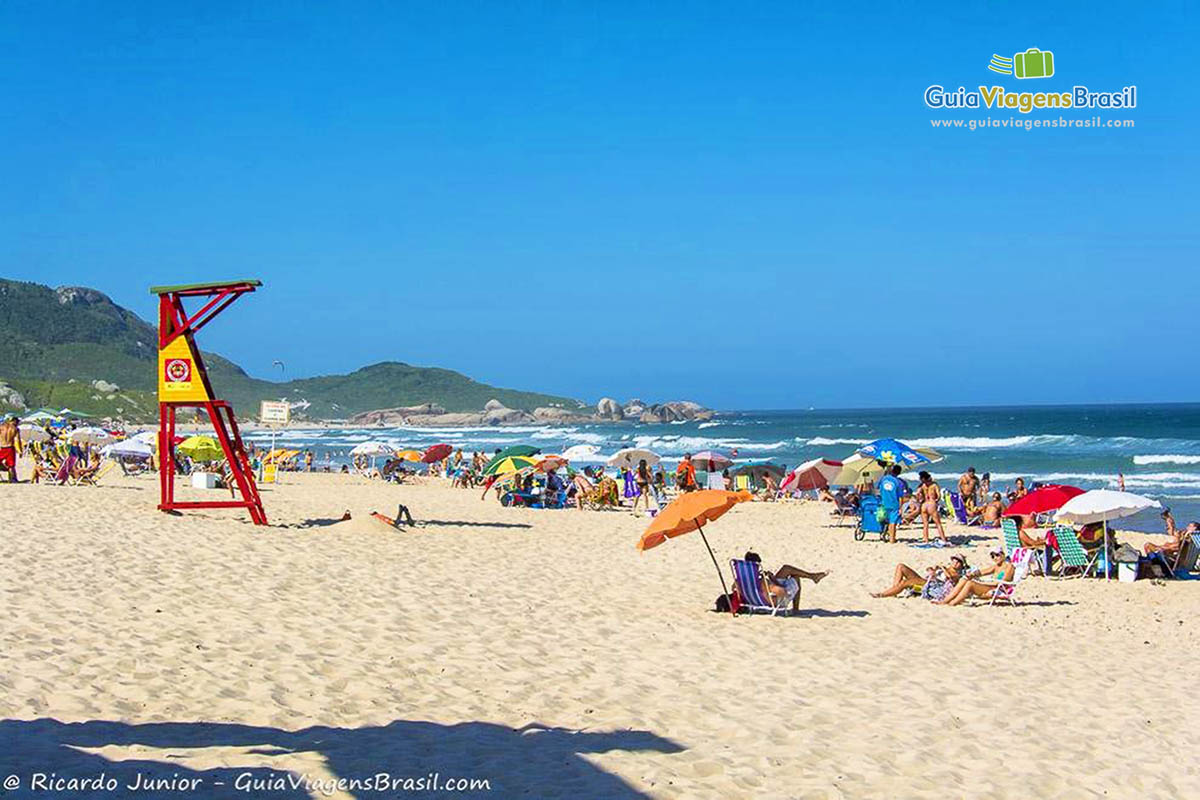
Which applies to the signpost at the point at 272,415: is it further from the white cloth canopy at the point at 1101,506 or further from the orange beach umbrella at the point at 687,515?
the white cloth canopy at the point at 1101,506

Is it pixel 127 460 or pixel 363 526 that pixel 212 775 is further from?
pixel 127 460

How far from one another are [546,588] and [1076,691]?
18.7 feet

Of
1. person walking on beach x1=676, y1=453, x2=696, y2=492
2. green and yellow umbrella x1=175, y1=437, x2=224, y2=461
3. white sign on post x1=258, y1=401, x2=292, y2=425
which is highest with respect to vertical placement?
white sign on post x1=258, y1=401, x2=292, y2=425

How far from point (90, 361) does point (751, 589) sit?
14893 centimetres

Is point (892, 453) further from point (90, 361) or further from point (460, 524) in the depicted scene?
point (90, 361)

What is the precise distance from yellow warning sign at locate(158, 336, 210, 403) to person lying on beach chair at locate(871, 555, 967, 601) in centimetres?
1018

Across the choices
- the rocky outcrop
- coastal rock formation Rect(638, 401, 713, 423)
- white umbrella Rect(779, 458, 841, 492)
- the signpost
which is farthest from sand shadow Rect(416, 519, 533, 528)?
coastal rock formation Rect(638, 401, 713, 423)

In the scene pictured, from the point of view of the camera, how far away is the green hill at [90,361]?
336ft

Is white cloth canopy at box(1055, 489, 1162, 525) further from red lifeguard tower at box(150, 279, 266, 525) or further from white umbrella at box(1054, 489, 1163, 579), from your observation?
red lifeguard tower at box(150, 279, 266, 525)

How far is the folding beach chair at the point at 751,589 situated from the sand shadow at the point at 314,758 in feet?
15.1

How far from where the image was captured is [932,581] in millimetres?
12141

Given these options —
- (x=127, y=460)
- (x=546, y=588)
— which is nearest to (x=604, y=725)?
(x=546, y=588)

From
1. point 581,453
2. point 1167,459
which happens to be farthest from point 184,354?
point 1167,459

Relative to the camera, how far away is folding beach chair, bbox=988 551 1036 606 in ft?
39.2
